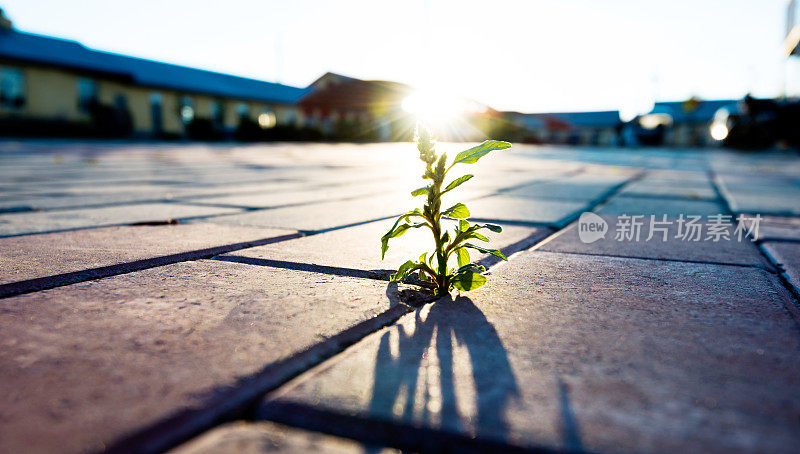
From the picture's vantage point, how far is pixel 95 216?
2.28 m

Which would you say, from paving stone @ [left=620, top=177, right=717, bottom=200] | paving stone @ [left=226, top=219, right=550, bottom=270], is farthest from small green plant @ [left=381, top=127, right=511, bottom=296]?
paving stone @ [left=620, top=177, right=717, bottom=200]

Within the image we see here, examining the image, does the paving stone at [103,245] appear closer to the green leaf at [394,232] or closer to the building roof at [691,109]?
the green leaf at [394,232]

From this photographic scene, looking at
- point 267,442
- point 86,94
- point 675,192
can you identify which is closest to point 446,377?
point 267,442

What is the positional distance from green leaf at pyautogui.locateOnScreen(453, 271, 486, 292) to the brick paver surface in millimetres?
25

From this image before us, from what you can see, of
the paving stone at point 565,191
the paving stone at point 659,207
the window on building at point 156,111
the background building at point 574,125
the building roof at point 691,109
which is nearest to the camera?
the paving stone at point 659,207

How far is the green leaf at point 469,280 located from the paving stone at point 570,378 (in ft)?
0.08

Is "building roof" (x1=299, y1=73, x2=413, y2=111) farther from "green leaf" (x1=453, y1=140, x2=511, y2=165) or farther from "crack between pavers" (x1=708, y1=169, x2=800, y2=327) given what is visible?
"green leaf" (x1=453, y1=140, x2=511, y2=165)

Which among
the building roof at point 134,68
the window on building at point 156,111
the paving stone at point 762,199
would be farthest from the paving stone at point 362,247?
the window on building at point 156,111

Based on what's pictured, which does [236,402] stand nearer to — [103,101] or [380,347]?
[380,347]

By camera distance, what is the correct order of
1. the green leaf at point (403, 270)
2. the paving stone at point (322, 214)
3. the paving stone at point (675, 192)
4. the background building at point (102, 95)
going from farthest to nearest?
the background building at point (102, 95)
the paving stone at point (675, 192)
the paving stone at point (322, 214)
the green leaf at point (403, 270)

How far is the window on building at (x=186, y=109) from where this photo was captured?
2452 centimetres

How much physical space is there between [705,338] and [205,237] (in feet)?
4.63

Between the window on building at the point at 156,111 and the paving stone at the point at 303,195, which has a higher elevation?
the window on building at the point at 156,111

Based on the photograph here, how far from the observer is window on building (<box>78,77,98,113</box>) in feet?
68.3
